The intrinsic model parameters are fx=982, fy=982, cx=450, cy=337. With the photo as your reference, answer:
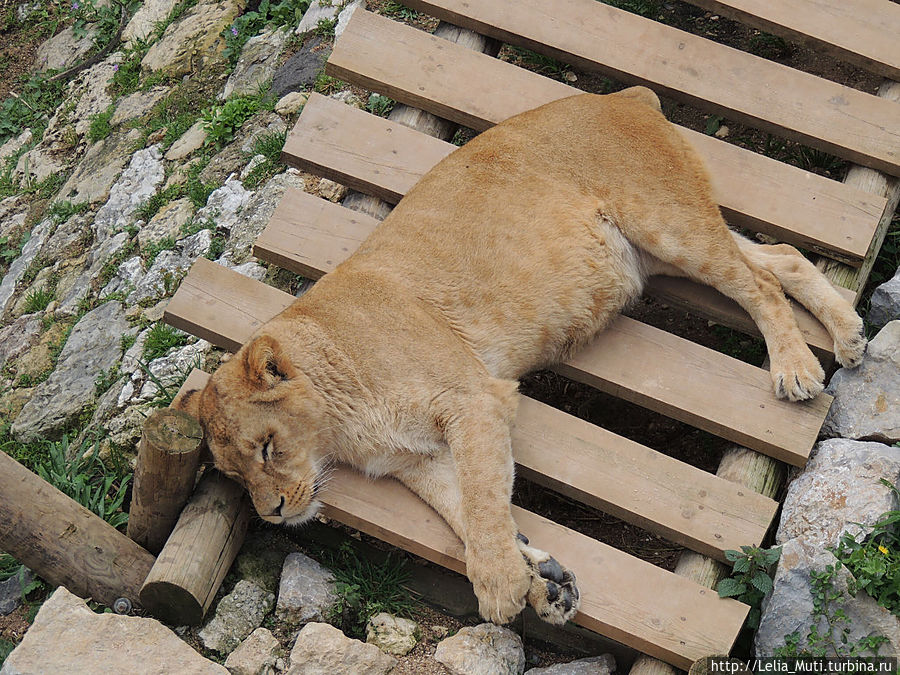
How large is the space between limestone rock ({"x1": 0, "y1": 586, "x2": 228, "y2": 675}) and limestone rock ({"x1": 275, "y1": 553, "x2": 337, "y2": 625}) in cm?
53

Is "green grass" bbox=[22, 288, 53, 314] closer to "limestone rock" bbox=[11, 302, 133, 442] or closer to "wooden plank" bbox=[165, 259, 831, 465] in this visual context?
"limestone rock" bbox=[11, 302, 133, 442]

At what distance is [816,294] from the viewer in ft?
15.7

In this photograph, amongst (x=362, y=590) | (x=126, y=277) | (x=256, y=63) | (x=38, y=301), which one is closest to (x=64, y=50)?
(x=256, y=63)

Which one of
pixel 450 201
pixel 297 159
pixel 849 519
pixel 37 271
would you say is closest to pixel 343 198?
pixel 297 159

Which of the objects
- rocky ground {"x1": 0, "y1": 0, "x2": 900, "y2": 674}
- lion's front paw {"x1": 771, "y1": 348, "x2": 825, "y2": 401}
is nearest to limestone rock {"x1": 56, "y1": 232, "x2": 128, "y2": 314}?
rocky ground {"x1": 0, "y1": 0, "x2": 900, "y2": 674}

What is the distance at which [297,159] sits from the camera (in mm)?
5508

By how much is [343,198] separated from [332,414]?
190 centimetres

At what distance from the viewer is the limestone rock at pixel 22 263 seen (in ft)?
23.6

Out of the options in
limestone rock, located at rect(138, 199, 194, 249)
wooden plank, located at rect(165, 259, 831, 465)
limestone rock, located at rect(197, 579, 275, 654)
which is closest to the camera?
limestone rock, located at rect(197, 579, 275, 654)

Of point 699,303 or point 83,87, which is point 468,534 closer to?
point 699,303

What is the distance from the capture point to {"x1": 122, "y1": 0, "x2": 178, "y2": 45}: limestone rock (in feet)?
27.0

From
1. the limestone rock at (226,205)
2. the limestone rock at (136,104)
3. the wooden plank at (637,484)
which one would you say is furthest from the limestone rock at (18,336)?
the wooden plank at (637,484)

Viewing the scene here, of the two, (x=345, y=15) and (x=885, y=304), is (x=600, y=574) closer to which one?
(x=885, y=304)

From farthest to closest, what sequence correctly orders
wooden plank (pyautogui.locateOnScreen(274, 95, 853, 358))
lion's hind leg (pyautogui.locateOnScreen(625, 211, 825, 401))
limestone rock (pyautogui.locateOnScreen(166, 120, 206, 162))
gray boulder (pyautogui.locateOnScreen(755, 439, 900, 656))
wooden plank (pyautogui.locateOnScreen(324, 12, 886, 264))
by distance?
limestone rock (pyautogui.locateOnScreen(166, 120, 206, 162)), wooden plank (pyautogui.locateOnScreen(274, 95, 853, 358)), wooden plank (pyautogui.locateOnScreen(324, 12, 886, 264)), lion's hind leg (pyautogui.locateOnScreen(625, 211, 825, 401)), gray boulder (pyautogui.locateOnScreen(755, 439, 900, 656))
